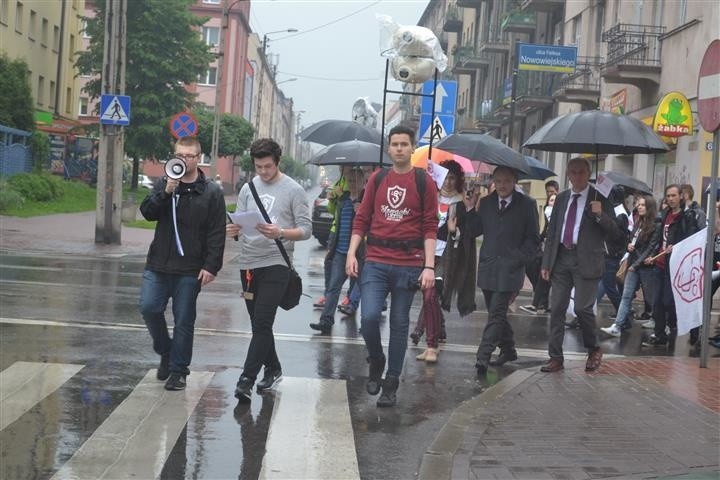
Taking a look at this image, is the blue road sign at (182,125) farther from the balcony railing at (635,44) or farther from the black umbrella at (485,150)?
the black umbrella at (485,150)

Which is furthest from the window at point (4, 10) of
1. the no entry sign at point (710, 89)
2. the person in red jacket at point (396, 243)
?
the person in red jacket at point (396, 243)

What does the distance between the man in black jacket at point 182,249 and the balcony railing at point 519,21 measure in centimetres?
3332

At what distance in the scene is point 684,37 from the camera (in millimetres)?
22203

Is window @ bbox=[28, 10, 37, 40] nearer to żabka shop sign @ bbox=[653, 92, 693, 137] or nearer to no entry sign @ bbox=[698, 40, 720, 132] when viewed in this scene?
żabka shop sign @ bbox=[653, 92, 693, 137]

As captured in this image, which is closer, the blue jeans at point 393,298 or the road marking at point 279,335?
the blue jeans at point 393,298

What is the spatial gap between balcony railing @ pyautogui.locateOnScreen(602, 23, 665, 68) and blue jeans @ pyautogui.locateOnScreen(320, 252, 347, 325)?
49.3ft

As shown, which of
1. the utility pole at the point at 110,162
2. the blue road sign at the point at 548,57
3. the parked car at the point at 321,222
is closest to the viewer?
the utility pole at the point at 110,162

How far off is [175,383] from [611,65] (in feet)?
64.0

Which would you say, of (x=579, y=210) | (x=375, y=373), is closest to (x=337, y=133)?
(x=579, y=210)

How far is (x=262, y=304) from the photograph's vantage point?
7258 mm

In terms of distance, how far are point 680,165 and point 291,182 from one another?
16.2 meters

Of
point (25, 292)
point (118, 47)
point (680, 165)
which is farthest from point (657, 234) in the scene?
point (118, 47)

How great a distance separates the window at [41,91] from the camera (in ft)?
→ 172

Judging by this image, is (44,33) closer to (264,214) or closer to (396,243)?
(264,214)
